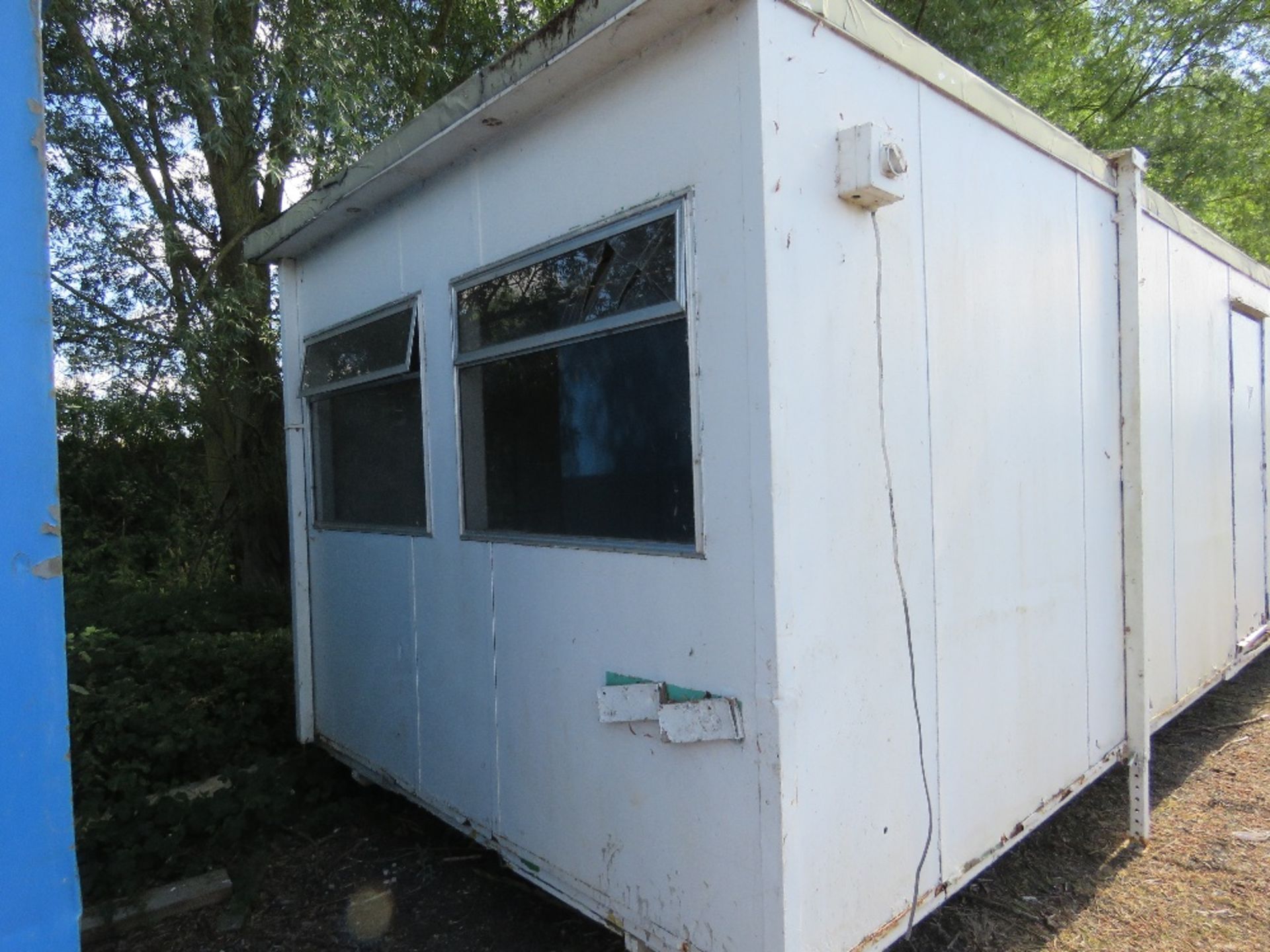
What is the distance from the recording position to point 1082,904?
318 centimetres

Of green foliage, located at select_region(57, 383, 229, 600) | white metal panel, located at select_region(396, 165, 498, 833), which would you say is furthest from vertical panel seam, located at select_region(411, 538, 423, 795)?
green foliage, located at select_region(57, 383, 229, 600)

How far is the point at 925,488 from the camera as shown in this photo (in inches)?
106

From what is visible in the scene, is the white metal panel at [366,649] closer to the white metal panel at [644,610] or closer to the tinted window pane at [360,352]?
the white metal panel at [644,610]

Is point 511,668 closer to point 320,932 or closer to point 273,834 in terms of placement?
point 320,932

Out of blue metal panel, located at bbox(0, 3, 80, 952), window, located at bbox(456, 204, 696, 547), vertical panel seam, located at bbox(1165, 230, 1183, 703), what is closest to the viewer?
blue metal panel, located at bbox(0, 3, 80, 952)

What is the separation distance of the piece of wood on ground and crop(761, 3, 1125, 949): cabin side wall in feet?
8.31

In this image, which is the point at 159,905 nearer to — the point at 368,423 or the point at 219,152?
the point at 368,423

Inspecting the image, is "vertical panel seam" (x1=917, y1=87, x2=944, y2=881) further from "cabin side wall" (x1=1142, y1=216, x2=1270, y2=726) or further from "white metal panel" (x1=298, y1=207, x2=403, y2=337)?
"white metal panel" (x1=298, y1=207, x2=403, y2=337)

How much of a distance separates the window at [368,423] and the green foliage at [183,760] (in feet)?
4.33

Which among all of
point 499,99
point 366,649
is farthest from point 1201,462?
point 366,649

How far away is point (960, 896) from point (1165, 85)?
10.5 metres

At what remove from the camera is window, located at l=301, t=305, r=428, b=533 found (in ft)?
12.1

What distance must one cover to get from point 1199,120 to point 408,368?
1060 centimetres

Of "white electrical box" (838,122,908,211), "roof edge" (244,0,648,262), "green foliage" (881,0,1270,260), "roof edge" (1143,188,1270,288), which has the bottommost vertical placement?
"white electrical box" (838,122,908,211)
